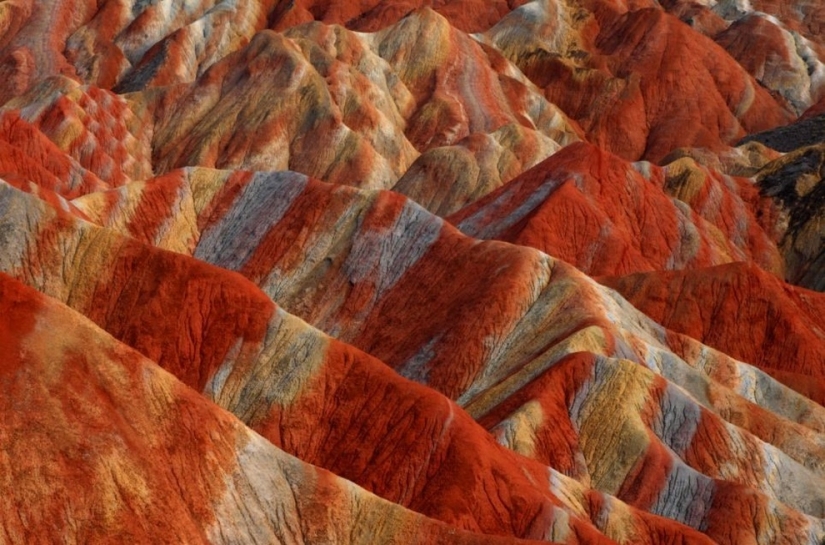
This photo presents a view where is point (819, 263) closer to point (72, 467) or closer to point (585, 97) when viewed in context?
point (585, 97)

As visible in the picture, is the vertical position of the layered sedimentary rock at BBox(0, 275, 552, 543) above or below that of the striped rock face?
above

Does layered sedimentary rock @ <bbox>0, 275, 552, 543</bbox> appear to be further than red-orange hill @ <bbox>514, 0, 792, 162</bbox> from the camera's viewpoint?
No

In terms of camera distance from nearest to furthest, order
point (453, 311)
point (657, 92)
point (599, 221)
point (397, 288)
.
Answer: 1. point (453, 311)
2. point (397, 288)
3. point (599, 221)
4. point (657, 92)

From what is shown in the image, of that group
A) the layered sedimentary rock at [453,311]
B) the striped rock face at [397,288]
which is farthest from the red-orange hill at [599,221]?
the layered sedimentary rock at [453,311]

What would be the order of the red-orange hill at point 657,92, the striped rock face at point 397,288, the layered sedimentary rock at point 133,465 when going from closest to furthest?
the layered sedimentary rock at point 133,465
the striped rock face at point 397,288
the red-orange hill at point 657,92

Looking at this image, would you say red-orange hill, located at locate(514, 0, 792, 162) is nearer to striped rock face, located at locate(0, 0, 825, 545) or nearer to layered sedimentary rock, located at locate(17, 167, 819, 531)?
striped rock face, located at locate(0, 0, 825, 545)

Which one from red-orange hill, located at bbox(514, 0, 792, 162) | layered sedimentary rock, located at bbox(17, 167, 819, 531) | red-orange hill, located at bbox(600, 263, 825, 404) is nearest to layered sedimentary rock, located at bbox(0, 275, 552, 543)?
layered sedimentary rock, located at bbox(17, 167, 819, 531)

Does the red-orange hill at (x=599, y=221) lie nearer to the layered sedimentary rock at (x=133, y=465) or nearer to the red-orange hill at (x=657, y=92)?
the red-orange hill at (x=657, y=92)

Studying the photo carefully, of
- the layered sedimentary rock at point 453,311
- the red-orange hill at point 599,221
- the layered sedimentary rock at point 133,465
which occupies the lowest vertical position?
the red-orange hill at point 599,221

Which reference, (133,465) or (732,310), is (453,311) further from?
(133,465)

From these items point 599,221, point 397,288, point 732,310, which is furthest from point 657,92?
point 397,288
